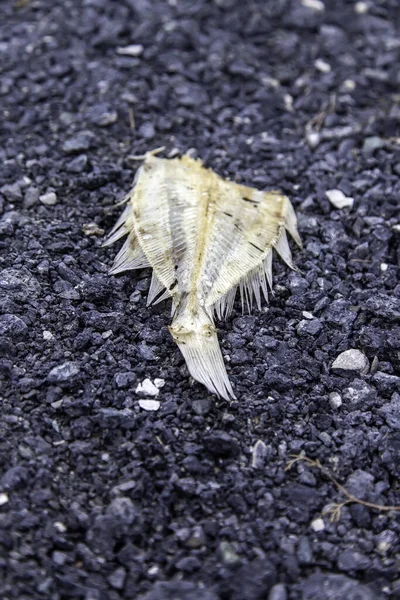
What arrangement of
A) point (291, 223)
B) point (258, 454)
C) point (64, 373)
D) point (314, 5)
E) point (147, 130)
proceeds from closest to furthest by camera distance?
point (258, 454)
point (64, 373)
point (291, 223)
point (147, 130)
point (314, 5)

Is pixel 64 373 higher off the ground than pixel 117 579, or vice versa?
pixel 64 373

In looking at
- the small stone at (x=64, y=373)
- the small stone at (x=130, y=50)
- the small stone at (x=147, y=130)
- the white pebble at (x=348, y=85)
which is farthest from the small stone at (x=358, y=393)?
the small stone at (x=130, y=50)

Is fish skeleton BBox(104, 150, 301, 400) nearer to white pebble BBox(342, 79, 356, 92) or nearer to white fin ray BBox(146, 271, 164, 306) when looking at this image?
white fin ray BBox(146, 271, 164, 306)

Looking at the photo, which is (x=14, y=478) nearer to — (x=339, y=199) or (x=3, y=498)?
(x=3, y=498)

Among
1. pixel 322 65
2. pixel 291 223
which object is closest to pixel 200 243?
pixel 291 223

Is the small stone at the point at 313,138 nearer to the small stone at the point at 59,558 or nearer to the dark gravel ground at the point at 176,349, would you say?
the dark gravel ground at the point at 176,349

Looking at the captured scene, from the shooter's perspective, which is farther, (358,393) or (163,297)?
(163,297)
